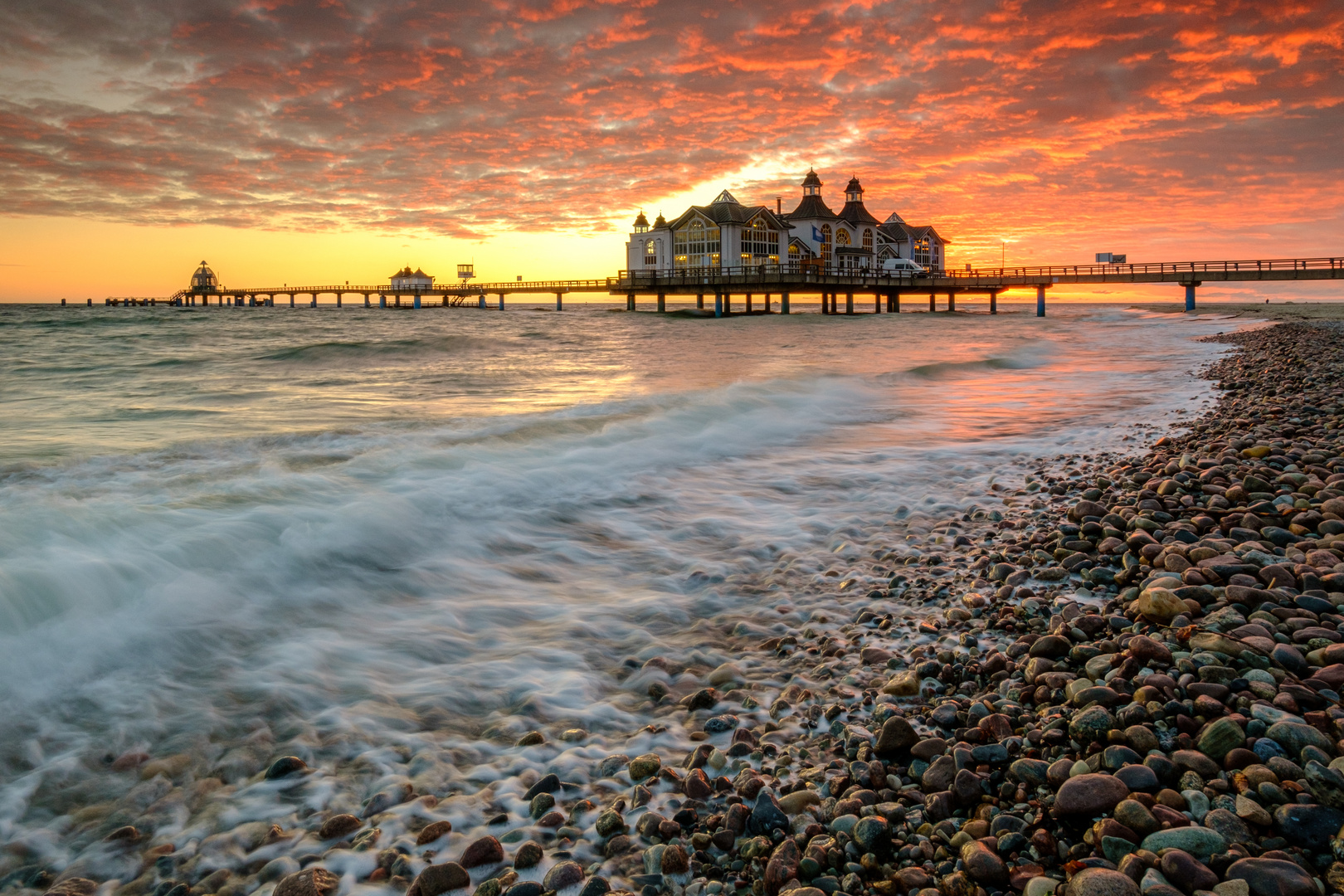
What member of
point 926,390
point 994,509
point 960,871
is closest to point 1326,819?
point 960,871

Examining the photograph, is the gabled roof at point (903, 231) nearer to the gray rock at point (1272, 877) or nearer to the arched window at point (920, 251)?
the arched window at point (920, 251)

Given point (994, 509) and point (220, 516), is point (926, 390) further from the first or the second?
point (220, 516)

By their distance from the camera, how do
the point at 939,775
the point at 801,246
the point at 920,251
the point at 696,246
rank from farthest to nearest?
the point at 920,251
the point at 801,246
the point at 696,246
the point at 939,775

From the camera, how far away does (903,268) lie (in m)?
67.4

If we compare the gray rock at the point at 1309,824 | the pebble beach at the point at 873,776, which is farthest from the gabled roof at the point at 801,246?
the gray rock at the point at 1309,824

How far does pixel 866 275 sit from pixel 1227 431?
56950 millimetres

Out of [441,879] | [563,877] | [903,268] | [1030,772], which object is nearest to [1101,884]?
[1030,772]

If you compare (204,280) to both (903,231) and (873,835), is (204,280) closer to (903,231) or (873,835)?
(903,231)

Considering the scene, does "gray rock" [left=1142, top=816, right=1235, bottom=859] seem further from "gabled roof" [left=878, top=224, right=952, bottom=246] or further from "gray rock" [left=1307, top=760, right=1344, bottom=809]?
"gabled roof" [left=878, top=224, right=952, bottom=246]

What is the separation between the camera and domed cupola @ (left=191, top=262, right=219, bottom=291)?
5408 inches

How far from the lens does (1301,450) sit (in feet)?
19.7

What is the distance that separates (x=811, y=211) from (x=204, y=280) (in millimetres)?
122827

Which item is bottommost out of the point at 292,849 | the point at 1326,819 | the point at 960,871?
the point at 292,849

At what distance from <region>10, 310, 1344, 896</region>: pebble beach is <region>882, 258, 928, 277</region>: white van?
65218 mm
